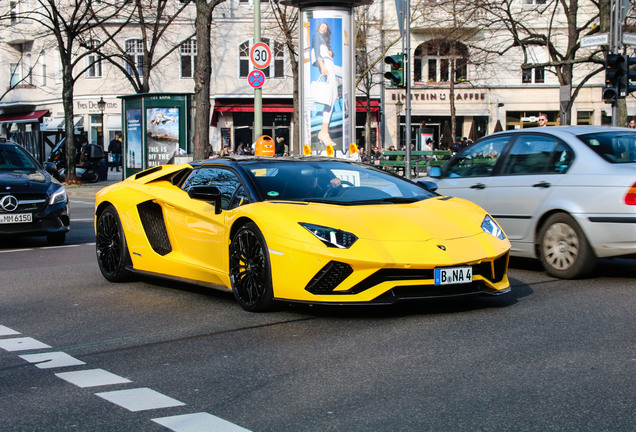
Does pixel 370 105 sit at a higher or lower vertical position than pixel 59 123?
higher

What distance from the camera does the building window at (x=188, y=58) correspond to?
4962 cm

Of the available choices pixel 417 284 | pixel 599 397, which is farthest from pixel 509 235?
pixel 599 397

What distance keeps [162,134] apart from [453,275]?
22279 mm

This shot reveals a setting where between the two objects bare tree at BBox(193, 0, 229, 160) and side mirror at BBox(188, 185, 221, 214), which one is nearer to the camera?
side mirror at BBox(188, 185, 221, 214)

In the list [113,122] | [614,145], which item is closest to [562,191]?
[614,145]

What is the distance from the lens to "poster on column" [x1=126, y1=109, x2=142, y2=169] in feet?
92.0

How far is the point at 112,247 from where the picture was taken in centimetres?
886

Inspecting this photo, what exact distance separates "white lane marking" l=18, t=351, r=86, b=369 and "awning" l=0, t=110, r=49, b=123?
50.8m

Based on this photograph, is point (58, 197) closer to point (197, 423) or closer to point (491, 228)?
point (491, 228)

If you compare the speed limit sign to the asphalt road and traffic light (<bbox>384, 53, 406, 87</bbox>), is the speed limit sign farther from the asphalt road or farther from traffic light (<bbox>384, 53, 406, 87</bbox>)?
the asphalt road

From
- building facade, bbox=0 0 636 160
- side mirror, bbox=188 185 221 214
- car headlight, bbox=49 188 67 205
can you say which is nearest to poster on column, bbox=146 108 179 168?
car headlight, bbox=49 188 67 205

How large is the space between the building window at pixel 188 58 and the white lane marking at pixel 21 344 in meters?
44.5

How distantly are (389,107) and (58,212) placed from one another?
3884cm

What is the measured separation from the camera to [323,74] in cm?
1933
